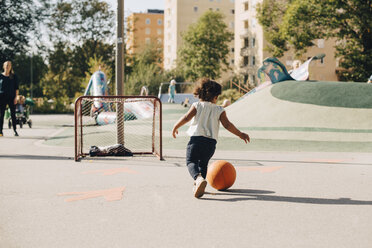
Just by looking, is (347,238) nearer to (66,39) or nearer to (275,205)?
(275,205)

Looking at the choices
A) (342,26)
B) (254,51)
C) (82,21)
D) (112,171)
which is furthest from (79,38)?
(112,171)

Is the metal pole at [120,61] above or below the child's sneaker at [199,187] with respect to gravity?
above

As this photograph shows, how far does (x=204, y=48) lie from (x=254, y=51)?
7248mm

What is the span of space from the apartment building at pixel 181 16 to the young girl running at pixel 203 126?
85293mm

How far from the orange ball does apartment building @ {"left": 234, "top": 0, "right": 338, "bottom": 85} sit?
183ft

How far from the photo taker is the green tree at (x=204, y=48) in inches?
2675

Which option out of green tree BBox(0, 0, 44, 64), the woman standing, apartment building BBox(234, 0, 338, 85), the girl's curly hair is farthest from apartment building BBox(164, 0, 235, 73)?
the girl's curly hair

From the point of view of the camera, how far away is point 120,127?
10055mm

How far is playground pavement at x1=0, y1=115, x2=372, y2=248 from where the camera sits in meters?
3.84

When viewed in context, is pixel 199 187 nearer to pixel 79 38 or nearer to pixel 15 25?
pixel 15 25

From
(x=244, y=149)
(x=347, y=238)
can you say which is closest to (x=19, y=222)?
(x=347, y=238)

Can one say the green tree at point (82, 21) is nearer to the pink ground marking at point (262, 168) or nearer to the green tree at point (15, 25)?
the green tree at point (15, 25)

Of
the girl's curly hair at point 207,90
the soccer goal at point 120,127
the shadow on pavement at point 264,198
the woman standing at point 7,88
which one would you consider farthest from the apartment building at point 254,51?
the shadow on pavement at point 264,198

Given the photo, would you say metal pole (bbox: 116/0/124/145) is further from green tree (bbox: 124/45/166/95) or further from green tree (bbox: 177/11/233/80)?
green tree (bbox: 177/11/233/80)
